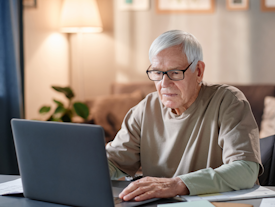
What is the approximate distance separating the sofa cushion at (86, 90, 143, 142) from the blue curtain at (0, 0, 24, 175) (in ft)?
2.47

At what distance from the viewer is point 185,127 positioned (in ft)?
4.45

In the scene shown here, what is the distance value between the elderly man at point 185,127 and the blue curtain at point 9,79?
1.48 m

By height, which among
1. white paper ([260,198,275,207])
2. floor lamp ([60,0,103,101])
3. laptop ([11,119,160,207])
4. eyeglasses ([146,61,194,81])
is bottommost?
white paper ([260,198,275,207])

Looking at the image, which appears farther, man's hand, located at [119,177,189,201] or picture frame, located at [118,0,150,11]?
picture frame, located at [118,0,150,11]

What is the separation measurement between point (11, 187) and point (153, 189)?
0.48 m

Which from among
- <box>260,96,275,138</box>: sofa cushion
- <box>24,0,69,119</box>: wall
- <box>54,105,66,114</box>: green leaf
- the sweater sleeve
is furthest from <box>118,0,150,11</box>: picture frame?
the sweater sleeve


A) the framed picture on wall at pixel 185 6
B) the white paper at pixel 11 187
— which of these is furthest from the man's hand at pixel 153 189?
the framed picture on wall at pixel 185 6

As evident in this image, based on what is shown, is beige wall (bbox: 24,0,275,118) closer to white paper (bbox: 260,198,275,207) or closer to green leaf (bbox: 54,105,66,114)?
green leaf (bbox: 54,105,66,114)

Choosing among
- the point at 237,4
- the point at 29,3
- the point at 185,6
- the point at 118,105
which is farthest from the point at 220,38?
the point at 29,3

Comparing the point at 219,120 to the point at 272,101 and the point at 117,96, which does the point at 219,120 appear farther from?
the point at 117,96

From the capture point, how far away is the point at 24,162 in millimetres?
950

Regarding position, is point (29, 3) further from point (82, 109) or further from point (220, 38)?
point (220, 38)

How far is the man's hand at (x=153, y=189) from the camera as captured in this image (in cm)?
95

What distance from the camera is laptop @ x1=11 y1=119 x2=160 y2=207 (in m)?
0.83
